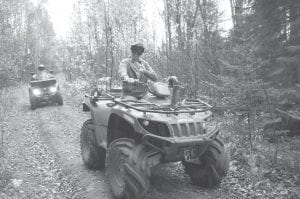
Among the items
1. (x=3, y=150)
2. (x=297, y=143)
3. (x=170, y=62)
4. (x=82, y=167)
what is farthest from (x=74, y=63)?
(x=297, y=143)

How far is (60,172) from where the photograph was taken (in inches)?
282

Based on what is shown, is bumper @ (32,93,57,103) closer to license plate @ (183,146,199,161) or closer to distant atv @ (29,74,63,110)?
distant atv @ (29,74,63,110)

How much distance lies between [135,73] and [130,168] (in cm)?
227

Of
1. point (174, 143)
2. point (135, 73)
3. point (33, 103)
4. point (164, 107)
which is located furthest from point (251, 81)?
point (33, 103)

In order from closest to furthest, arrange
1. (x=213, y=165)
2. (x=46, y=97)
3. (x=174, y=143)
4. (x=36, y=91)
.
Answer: (x=174, y=143), (x=213, y=165), (x=36, y=91), (x=46, y=97)

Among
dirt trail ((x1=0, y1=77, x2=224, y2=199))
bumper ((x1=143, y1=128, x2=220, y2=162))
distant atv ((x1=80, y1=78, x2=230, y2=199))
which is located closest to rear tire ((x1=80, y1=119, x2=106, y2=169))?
dirt trail ((x1=0, y1=77, x2=224, y2=199))

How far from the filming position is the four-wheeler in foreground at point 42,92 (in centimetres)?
1642

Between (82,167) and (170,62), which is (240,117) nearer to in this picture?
(82,167)

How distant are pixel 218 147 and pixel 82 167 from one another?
128 inches

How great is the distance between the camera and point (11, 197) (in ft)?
18.8

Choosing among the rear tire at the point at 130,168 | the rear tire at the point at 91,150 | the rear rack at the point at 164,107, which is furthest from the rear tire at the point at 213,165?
the rear tire at the point at 91,150

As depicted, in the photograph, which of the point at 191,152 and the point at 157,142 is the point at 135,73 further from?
the point at 191,152

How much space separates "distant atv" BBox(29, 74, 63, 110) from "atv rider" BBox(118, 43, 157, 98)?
11.3 metres

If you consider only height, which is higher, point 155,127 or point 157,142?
point 155,127
